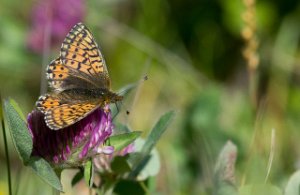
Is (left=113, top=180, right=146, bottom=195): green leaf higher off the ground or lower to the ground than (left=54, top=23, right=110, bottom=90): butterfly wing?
lower

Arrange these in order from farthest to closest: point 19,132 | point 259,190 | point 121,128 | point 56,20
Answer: point 56,20
point 121,128
point 259,190
point 19,132

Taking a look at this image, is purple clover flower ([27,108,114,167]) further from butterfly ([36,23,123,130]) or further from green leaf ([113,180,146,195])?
green leaf ([113,180,146,195])

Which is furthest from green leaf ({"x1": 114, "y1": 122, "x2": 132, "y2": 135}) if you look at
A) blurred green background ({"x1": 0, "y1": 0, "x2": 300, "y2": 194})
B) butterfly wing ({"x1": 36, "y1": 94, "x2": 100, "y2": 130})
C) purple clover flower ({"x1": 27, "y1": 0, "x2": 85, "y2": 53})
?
purple clover flower ({"x1": 27, "y1": 0, "x2": 85, "y2": 53})

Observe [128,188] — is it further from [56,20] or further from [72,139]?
[56,20]

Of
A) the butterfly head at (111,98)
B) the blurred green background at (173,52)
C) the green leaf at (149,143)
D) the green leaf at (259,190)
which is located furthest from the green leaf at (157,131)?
the blurred green background at (173,52)

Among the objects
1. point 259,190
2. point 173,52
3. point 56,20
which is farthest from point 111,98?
point 56,20

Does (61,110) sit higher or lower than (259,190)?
higher
